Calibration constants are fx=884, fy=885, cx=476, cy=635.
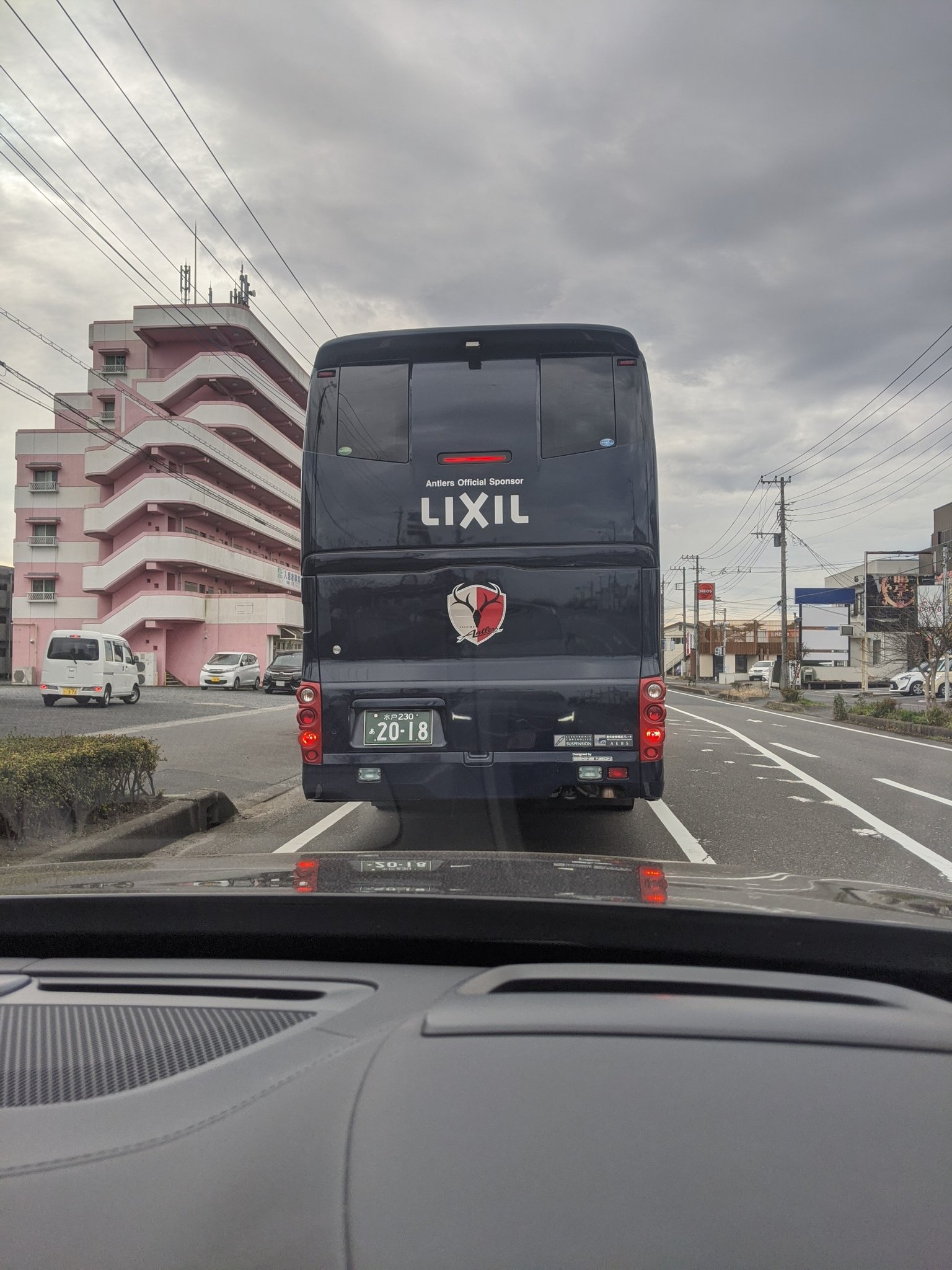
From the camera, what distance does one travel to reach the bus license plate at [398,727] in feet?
17.8

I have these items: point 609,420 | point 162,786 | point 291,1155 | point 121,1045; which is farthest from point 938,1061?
point 162,786

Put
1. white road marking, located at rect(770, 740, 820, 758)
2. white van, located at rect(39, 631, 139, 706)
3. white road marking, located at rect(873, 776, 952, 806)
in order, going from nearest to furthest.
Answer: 1. white road marking, located at rect(873, 776, 952, 806)
2. white road marking, located at rect(770, 740, 820, 758)
3. white van, located at rect(39, 631, 139, 706)

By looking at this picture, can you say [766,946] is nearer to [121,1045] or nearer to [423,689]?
[121,1045]

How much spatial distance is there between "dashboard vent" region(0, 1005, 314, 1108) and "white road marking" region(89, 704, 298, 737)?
36.9 ft

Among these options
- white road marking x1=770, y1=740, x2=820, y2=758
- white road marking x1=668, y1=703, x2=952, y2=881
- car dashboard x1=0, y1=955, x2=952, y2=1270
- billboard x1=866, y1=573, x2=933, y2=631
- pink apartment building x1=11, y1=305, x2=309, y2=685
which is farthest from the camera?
billboard x1=866, y1=573, x2=933, y2=631

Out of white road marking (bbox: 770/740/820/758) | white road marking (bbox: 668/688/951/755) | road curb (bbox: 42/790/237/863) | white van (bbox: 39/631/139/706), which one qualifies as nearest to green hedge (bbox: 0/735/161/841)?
road curb (bbox: 42/790/237/863)

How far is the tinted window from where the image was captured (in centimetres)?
2347

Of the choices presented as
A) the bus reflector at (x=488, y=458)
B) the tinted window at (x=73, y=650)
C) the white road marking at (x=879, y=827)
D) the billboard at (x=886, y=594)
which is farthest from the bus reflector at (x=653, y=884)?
the billboard at (x=886, y=594)

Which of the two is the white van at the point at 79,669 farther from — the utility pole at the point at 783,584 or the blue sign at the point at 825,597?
the blue sign at the point at 825,597

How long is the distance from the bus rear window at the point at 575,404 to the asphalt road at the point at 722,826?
2.62m

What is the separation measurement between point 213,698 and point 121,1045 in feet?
95.7

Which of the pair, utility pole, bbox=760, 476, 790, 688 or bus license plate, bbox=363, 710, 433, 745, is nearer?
bus license plate, bbox=363, 710, 433, 745

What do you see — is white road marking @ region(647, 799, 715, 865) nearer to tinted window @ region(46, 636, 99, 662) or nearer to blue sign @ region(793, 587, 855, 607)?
tinted window @ region(46, 636, 99, 662)

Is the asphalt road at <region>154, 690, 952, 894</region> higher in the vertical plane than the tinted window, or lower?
lower
